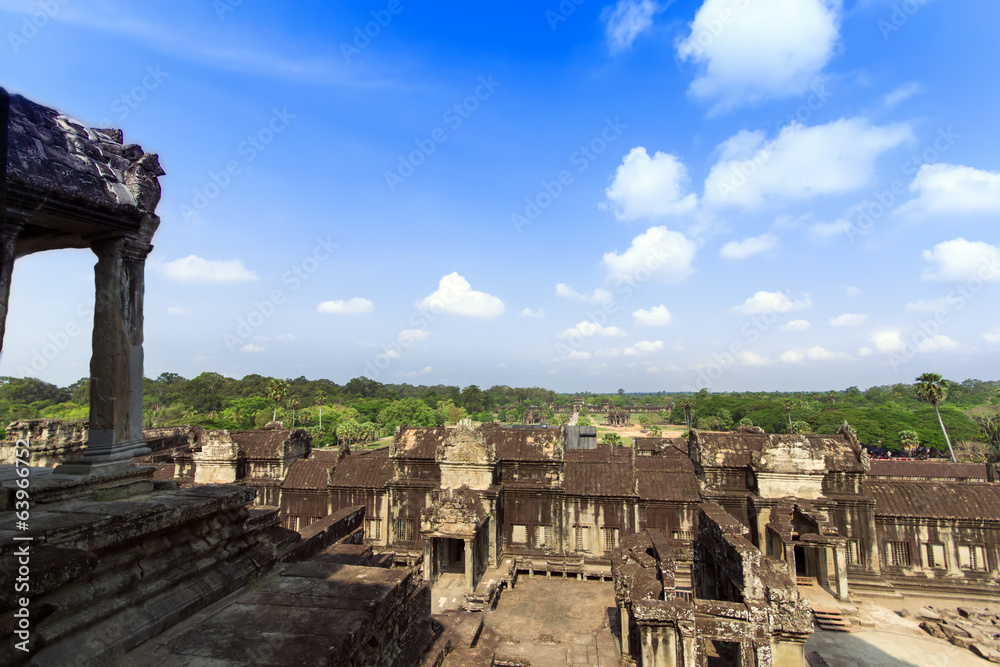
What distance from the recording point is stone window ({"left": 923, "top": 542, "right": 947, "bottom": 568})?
17.5 m

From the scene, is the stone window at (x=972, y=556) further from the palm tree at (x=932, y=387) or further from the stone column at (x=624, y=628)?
the palm tree at (x=932, y=387)

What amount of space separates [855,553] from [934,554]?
9.05 ft

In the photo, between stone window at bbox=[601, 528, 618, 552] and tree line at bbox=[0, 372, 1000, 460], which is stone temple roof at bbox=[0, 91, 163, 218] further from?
tree line at bbox=[0, 372, 1000, 460]

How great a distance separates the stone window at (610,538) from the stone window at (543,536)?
7.56 ft

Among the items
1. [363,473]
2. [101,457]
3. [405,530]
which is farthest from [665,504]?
[101,457]

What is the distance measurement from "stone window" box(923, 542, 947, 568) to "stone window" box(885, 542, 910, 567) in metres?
0.61

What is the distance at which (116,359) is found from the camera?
526 centimetres

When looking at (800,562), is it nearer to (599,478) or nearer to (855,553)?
(855,553)

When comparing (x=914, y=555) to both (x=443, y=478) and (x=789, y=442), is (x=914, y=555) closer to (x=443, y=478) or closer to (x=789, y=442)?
(x=789, y=442)

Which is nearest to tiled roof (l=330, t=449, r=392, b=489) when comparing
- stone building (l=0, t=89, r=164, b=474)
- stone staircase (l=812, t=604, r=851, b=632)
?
stone building (l=0, t=89, r=164, b=474)

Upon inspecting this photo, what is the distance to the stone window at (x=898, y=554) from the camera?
17.7 meters

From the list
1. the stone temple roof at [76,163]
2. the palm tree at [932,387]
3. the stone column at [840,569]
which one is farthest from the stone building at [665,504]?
the palm tree at [932,387]

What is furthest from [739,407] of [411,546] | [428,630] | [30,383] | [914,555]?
[30,383]

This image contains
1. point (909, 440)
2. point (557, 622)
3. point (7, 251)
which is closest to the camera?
point (7, 251)
